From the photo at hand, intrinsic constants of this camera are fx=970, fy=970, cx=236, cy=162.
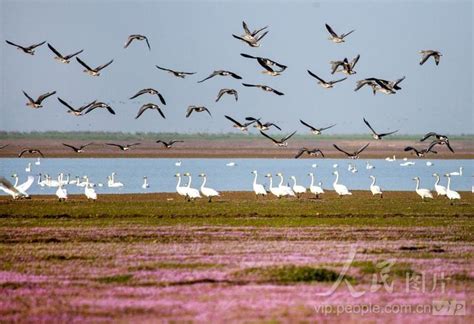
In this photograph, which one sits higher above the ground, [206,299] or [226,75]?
[226,75]

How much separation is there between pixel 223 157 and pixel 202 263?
359 feet

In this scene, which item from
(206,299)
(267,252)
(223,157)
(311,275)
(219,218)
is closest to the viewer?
(206,299)

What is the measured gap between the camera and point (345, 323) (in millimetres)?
15789

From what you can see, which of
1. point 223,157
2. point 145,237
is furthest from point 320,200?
point 223,157

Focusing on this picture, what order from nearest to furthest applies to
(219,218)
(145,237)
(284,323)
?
(284,323) < (145,237) < (219,218)

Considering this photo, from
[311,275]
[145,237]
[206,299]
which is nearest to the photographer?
[206,299]

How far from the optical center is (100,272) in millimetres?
21234

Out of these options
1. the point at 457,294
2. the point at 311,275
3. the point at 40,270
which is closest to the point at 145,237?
the point at 40,270

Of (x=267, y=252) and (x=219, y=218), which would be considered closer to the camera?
(x=267, y=252)

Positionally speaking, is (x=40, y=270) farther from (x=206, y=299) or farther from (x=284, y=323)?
(x=284, y=323)

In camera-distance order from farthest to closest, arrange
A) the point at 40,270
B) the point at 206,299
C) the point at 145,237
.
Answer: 1. the point at 145,237
2. the point at 40,270
3. the point at 206,299

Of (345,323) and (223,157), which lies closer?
(345,323)

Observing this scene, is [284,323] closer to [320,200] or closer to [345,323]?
[345,323]

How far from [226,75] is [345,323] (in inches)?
781
